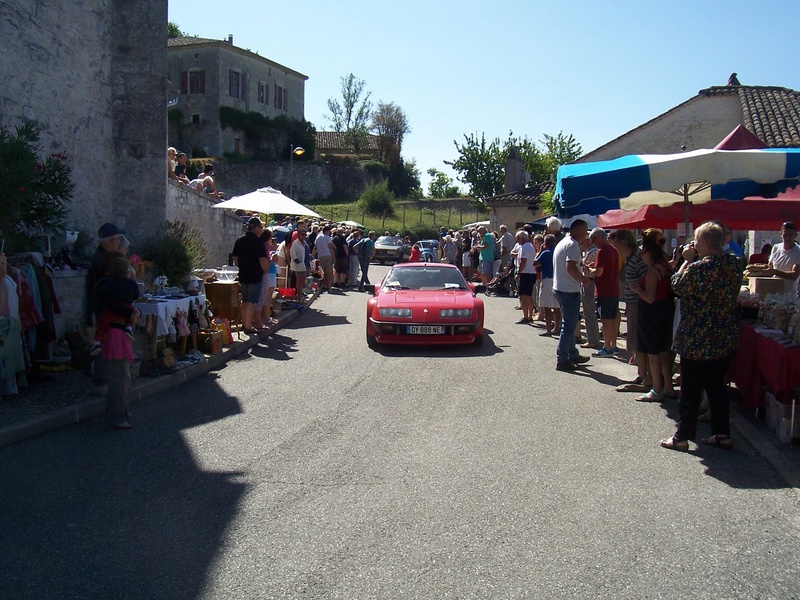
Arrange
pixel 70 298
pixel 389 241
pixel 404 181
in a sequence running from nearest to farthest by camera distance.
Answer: pixel 70 298 < pixel 389 241 < pixel 404 181

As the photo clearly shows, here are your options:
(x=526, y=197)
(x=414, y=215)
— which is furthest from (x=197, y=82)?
(x=526, y=197)

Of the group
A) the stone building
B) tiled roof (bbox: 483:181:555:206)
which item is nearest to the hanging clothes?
tiled roof (bbox: 483:181:555:206)

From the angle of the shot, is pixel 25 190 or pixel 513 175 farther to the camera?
pixel 513 175

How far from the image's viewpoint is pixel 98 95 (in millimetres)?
12750

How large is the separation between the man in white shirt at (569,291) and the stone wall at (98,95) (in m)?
7.75

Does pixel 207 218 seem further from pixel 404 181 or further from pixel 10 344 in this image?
pixel 404 181

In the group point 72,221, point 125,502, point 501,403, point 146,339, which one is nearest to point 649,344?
point 501,403

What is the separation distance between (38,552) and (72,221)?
29.1 ft

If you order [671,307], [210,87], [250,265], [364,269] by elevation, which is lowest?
[364,269]

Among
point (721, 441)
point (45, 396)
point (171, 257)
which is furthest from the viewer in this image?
point (171, 257)

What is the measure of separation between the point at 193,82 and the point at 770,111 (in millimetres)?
43402

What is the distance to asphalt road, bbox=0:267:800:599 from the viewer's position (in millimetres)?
3887

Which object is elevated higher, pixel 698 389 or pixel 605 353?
pixel 698 389

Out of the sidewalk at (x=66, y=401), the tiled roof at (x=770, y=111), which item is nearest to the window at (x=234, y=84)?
the tiled roof at (x=770, y=111)
